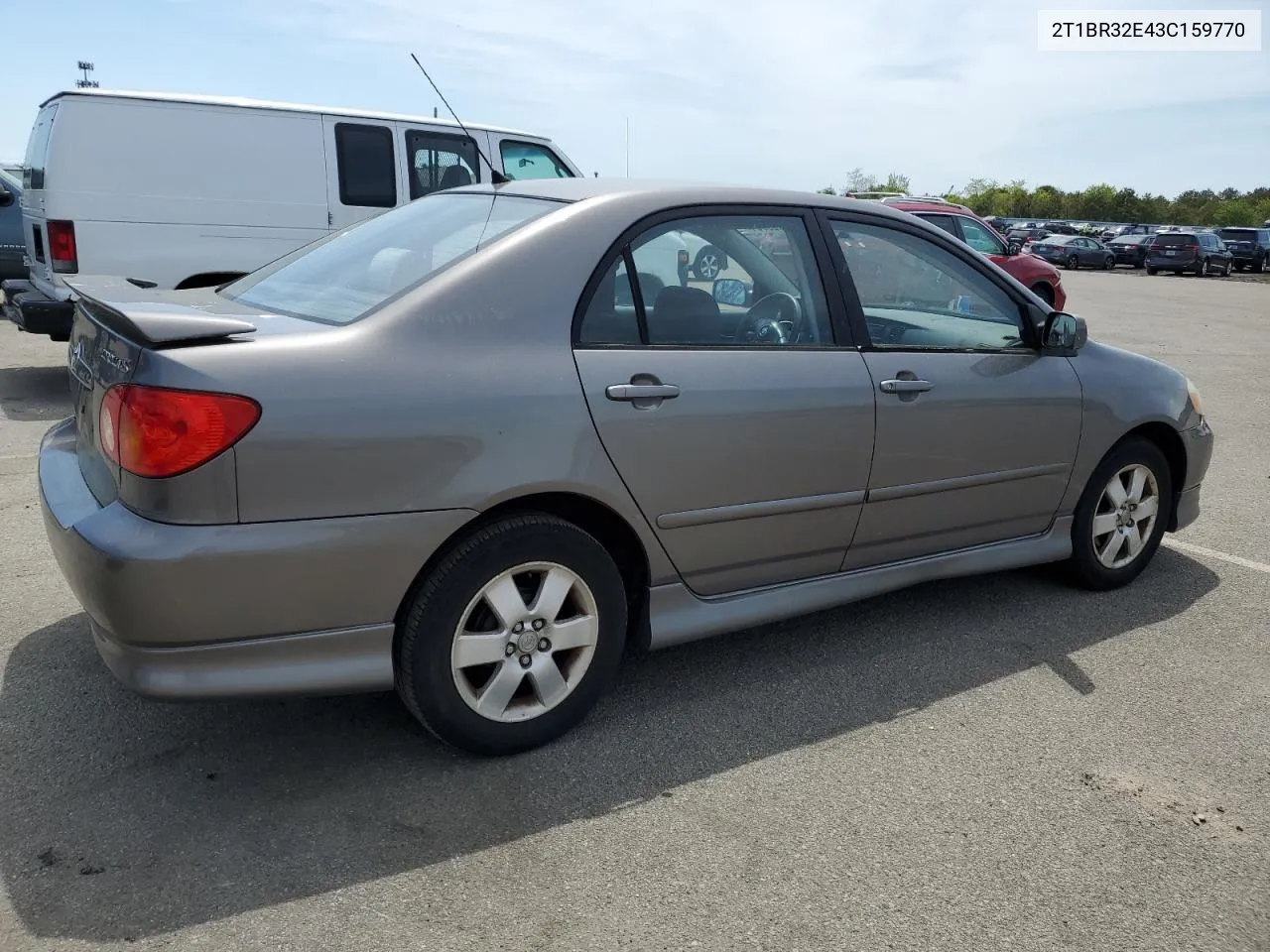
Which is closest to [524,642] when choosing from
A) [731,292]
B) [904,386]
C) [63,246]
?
[731,292]

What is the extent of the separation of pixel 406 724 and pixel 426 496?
84 cm

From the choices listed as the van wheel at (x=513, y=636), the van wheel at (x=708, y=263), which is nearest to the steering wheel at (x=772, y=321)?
the van wheel at (x=708, y=263)

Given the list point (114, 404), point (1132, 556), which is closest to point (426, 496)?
point (114, 404)

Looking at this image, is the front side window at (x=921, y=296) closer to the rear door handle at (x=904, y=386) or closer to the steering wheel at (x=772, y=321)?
the rear door handle at (x=904, y=386)

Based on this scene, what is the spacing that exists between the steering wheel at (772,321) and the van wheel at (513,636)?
90cm

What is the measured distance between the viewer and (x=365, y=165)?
8586 mm

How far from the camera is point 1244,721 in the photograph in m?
3.46

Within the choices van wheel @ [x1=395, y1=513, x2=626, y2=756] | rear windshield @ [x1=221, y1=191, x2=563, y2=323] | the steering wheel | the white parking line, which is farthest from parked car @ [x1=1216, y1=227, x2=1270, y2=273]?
van wheel @ [x1=395, y1=513, x2=626, y2=756]

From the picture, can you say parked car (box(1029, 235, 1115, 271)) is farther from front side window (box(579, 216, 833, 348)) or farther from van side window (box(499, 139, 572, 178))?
front side window (box(579, 216, 833, 348))

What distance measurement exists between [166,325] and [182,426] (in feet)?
0.85

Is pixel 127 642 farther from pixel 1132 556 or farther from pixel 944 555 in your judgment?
pixel 1132 556

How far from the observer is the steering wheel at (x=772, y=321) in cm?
346

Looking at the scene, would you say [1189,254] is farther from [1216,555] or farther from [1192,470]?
[1192,470]

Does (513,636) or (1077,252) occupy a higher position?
(1077,252)
